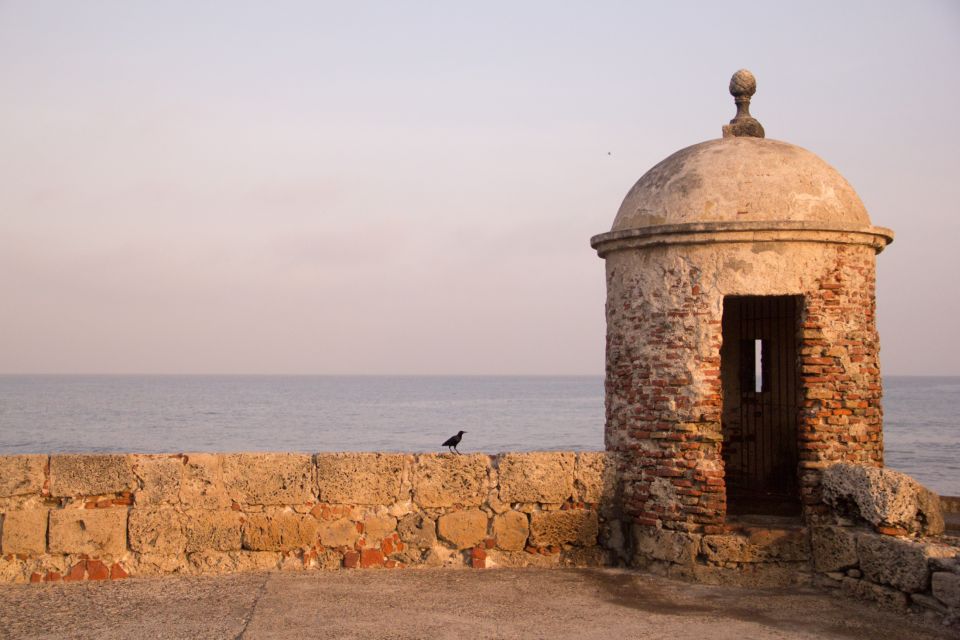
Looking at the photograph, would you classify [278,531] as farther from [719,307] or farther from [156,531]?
[719,307]

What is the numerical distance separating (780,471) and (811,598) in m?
3.53

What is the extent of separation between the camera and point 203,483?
6.79 metres

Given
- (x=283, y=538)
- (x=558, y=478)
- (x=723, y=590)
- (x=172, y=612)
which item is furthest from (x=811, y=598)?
(x=172, y=612)

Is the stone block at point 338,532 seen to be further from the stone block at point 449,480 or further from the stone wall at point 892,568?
the stone wall at point 892,568

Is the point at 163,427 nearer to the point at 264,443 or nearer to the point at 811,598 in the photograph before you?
the point at 264,443

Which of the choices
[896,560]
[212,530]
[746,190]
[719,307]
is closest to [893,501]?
[896,560]

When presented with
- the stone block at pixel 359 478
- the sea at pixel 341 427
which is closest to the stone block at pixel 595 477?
the stone block at pixel 359 478

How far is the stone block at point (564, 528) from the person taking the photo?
7098mm

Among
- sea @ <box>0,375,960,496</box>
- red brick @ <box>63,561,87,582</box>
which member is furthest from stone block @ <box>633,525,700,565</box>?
sea @ <box>0,375,960,496</box>

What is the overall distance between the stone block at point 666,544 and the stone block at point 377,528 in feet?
5.94

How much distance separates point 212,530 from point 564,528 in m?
2.53

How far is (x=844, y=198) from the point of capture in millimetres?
7074

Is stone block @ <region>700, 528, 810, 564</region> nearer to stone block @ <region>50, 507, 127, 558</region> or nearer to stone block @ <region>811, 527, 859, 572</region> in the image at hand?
stone block @ <region>811, 527, 859, 572</region>

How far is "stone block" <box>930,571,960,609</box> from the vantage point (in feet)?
17.8
